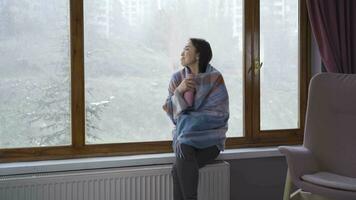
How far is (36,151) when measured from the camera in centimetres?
302

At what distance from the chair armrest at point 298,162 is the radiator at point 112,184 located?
43cm

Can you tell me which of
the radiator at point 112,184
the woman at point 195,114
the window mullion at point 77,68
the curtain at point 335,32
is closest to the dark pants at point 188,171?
the woman at point 195,114

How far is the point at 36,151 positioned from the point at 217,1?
158 cm

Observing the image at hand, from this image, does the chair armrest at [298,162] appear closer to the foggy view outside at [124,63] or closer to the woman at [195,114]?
the woman at [195,114]

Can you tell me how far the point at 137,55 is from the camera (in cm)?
321

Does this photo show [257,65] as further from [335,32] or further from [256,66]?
[335,32]

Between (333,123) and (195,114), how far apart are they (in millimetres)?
913

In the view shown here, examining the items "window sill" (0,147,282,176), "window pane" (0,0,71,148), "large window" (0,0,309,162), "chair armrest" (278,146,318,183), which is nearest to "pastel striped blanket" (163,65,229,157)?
"window sill" (0,147,282,176)

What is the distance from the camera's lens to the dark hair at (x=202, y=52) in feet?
9.89

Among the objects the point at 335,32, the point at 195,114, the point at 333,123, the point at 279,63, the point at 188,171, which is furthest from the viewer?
the point at 279,63

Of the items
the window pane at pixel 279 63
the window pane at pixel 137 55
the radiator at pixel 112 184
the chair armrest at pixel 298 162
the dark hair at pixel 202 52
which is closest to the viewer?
the radiator at pixel 112 184

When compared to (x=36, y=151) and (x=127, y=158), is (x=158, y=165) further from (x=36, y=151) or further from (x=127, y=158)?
(x=36, y=151)

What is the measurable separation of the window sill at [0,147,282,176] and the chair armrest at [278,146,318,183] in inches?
16.8

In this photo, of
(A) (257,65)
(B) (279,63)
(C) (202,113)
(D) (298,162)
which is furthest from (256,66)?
(D) (298,162)
